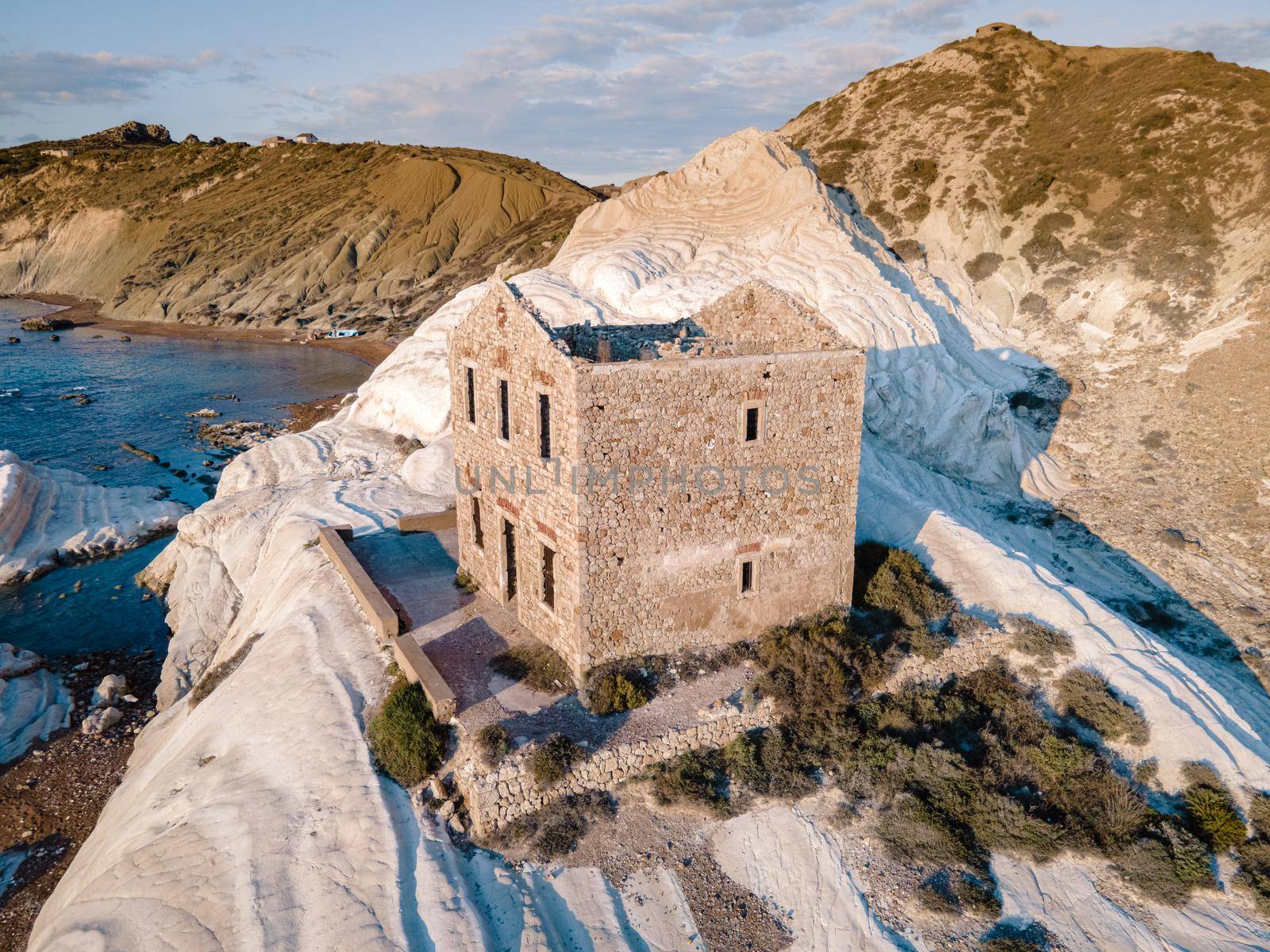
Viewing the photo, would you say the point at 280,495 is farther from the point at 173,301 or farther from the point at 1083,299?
the point at 173,301

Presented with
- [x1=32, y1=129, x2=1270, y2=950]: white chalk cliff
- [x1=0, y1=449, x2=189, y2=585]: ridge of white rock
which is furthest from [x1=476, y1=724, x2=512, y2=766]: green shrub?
[x1=0, y1=449, x2=189, y2=585]: ridge of white rock

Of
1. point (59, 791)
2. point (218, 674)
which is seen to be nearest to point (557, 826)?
point (218, 674)

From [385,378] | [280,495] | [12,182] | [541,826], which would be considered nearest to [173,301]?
[12,182]

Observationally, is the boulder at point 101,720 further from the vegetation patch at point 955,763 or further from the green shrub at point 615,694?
the vegetation patch at point 955,763

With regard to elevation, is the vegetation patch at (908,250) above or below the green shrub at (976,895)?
above

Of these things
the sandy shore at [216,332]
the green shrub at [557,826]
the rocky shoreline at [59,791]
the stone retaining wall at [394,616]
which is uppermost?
the sandy shore at [216,332]

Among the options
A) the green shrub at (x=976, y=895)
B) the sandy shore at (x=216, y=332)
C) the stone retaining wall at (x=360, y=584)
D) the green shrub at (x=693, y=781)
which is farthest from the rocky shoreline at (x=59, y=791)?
the sandy shore at (x=216, y=332)
